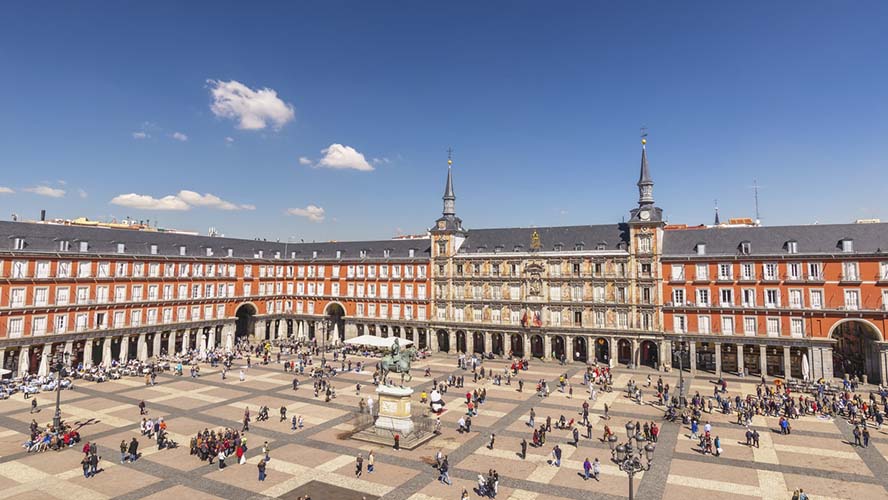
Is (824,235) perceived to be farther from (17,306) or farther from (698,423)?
(17,306)

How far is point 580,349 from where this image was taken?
71250 millimetres

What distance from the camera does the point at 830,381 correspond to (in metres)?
54.5

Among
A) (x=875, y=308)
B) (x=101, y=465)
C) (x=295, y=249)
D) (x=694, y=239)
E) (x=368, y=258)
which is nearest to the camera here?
(x=101, y=465)

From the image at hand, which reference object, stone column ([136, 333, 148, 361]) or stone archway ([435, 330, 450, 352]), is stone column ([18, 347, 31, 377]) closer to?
stone column ([136, 333, 148, 361])

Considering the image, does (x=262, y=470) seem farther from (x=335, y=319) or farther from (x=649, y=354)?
(x=335, y=319)

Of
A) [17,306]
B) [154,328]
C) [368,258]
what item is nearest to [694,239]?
[368,258]

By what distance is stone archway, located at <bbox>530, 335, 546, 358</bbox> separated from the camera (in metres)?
73.9

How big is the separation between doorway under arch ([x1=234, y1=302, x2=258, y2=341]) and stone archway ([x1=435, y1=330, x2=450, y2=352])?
31154mm

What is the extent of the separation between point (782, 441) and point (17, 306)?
240ft

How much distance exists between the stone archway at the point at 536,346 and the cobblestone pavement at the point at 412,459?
1019 inches

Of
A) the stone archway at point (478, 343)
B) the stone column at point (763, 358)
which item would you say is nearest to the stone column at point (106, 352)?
the stone archway at point (478, 343)

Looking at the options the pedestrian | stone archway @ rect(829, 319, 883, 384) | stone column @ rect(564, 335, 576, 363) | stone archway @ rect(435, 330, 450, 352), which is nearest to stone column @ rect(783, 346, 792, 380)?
stone archway @ rect(829, 319, 883, 384)

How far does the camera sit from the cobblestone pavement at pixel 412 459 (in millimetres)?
27406

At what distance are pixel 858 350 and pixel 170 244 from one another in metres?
92.2
